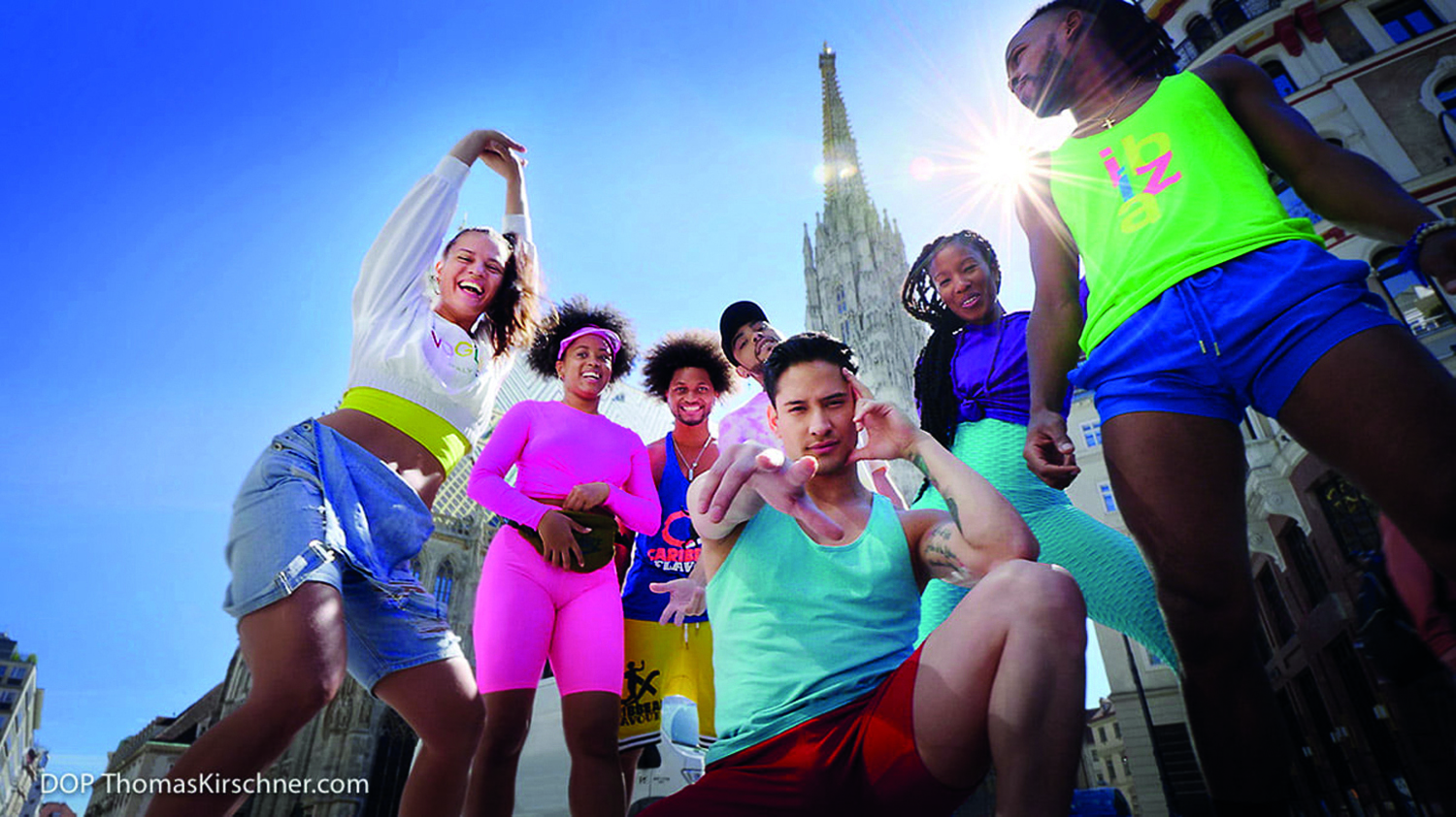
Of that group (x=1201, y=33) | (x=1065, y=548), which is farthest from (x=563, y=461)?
(x=1201, y=33)

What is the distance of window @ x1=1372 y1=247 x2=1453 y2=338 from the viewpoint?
6.25 meters

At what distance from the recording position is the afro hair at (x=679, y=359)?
4598mm

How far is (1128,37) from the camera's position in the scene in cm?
226

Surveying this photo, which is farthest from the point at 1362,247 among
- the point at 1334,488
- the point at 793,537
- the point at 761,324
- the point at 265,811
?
the point at 265,811

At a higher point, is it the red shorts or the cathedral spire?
the cathedral spire

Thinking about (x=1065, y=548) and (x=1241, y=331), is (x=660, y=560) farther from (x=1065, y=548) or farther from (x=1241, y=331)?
(x=1241, y=331)

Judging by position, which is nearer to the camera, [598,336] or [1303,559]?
[598,336]

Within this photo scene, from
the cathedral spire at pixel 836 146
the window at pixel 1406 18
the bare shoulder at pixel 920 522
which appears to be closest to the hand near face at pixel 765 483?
the bare shoulder at pixel 920 522

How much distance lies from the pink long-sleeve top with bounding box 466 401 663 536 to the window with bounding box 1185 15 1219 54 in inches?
521

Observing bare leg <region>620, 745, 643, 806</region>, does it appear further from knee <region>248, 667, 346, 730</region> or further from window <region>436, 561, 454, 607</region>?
window <region>436, 561, 454, 607</region>

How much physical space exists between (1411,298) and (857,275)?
4613 centimetres

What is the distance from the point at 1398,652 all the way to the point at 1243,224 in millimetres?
→ 1056

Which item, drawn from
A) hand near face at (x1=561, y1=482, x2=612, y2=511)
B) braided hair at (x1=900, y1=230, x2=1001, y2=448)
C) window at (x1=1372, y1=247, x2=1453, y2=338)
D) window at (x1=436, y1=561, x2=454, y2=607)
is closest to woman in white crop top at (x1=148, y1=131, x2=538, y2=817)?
hand near face at (x1=561, y1=482, x2=612, y2=511)

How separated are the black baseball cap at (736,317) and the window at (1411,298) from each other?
17.0 ft
